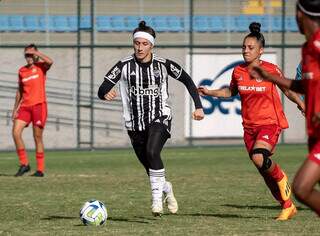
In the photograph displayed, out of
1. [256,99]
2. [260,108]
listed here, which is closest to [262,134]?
[260,108]

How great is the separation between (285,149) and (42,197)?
509 inches

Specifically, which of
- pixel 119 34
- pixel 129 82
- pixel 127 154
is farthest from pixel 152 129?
pixel 119 34

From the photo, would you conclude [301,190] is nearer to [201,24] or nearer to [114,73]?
[114,73]

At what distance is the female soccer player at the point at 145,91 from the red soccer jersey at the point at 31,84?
6876 mm

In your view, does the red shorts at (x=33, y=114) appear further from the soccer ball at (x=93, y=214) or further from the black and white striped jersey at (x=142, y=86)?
the soccer ball at (x=93, y=214)

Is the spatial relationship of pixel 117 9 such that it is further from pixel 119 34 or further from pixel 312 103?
pixel 312 103

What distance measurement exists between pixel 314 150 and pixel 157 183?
12.2 feet

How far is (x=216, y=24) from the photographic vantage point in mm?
29812

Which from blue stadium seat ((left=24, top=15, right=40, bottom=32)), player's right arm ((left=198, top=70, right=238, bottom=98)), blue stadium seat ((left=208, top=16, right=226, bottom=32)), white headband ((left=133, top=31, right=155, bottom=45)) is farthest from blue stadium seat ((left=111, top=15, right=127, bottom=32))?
white headband ((left=133, top=31, right=155, bottom=45))

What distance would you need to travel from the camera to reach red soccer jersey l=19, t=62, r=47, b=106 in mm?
17734

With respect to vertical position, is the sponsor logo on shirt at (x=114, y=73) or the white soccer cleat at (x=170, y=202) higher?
the sponsor logo on shirt at (x=114, y=73)

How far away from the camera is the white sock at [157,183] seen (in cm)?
1060

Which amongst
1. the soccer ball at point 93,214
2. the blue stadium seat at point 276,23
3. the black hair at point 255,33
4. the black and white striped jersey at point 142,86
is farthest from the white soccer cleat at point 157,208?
the blue stadium seat at point 276,23

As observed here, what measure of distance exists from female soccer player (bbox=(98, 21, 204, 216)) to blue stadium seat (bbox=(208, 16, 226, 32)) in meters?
18.4
